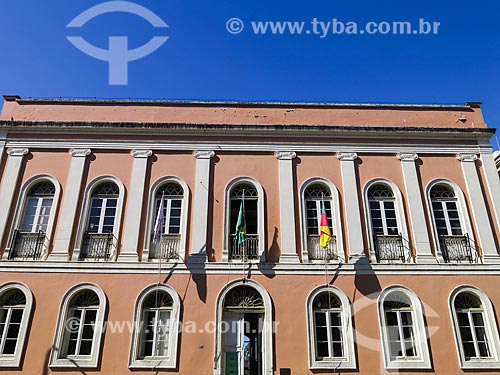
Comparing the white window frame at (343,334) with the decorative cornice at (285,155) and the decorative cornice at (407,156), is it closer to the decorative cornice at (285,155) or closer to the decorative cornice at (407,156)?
the decorative cornice at (285,155)

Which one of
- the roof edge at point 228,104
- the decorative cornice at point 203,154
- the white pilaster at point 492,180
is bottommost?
the white pilaster at point 492,180

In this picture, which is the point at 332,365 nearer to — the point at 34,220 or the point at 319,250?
the point at 319,250

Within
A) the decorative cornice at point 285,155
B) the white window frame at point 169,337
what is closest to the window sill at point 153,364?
the white window frame at point 169,337

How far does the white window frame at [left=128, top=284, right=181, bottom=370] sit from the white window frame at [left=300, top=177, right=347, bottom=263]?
3815 millimetres

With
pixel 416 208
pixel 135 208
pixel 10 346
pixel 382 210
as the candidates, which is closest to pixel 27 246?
pixel 10 346

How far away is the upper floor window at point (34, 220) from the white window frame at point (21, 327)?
2.83 feet

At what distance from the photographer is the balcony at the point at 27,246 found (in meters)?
11.8

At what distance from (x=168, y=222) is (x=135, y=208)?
1.06 metres

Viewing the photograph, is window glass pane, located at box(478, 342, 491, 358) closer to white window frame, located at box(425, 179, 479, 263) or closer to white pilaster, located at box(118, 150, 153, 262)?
white window frame, located at box(425, 179, 479, 263)

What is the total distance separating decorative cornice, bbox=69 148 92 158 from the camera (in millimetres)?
13075

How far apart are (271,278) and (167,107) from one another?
6.71 m

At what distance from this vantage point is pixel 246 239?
12.1 m

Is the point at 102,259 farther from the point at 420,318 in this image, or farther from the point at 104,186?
the point at 420,318

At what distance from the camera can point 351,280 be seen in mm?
11586
